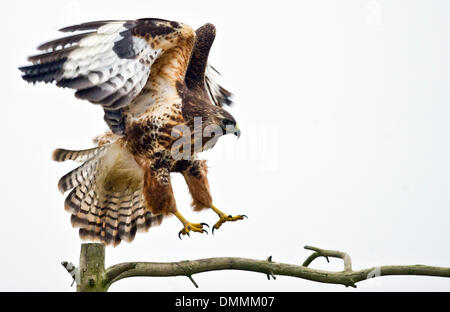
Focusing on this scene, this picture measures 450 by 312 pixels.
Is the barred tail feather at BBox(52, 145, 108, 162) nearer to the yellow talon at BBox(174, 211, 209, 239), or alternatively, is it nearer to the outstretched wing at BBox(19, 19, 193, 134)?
the outstretched wing at BBox(19, 19, 193, 134)

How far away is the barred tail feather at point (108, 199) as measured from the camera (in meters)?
6.54

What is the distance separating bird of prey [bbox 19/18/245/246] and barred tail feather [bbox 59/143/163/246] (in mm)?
10

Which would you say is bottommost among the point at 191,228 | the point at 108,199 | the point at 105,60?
the point at 191,228

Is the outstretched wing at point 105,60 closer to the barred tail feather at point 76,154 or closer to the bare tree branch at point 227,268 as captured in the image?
the barred tail feather at point 76,154

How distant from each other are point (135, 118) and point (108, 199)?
1.09 metres

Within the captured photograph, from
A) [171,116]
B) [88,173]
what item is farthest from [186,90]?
[88,173]

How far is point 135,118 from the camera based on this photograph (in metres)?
6.14

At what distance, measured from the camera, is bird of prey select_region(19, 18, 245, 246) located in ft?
18.4

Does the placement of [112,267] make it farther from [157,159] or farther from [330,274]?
[330,274]

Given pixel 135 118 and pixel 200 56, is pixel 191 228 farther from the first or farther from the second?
pixel 200 56

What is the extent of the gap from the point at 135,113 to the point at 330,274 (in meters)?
2.38

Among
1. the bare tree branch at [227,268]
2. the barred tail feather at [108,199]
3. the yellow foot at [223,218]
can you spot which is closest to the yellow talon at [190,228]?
the yellow foot at [223,218]

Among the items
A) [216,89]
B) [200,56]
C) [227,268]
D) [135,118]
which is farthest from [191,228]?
[216,89]

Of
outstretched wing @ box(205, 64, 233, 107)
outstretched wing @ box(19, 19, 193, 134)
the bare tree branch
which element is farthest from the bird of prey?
outstretched wing @ box(205, 64, 233, 107)
